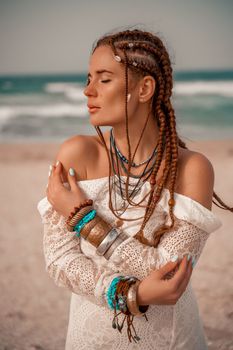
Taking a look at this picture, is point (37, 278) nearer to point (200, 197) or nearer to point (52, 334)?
point (52, 334)

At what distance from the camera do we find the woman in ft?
7.39

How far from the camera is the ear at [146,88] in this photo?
92.8 inches

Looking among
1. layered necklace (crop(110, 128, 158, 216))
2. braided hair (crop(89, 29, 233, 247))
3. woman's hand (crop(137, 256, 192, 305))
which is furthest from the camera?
layered necklace (crop(110, 128, 158, 216))

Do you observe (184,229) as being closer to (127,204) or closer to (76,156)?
(127,204)

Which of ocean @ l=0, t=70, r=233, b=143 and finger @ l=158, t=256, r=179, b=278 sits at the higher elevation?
finger @ l=158, t=256, r=179, b=278

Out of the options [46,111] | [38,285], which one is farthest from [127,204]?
[46,111]

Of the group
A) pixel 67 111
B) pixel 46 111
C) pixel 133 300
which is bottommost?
pixel 46 111

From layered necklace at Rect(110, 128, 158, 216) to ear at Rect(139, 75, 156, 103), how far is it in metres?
0.24

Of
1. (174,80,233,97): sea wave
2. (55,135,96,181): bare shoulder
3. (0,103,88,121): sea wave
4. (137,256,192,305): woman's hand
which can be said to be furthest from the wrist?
(174,80,233,97): sea wave

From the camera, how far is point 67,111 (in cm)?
2483

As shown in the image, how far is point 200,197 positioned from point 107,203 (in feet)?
1.33

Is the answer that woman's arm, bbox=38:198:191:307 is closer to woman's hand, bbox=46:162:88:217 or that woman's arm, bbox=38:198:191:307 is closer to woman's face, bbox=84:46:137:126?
woman's hand, bbox=46:162:88:217

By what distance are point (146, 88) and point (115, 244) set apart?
680 mm

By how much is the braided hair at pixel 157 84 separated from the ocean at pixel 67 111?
422 inches
